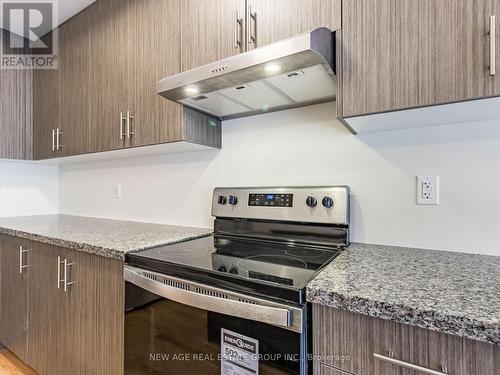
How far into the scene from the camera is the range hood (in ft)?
3.02

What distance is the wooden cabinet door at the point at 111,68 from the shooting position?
162 centimetres

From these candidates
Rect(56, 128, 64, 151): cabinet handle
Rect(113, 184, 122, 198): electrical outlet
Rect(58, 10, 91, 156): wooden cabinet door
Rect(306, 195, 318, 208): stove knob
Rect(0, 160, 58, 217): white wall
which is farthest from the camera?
Rect(0, 160, 58, 217): white wall

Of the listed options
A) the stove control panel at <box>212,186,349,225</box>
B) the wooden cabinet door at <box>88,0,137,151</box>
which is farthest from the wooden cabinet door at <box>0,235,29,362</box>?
the stove control panel at <box>212,186,349,225</box>

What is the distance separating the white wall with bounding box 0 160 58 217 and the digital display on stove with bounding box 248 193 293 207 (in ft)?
7.12

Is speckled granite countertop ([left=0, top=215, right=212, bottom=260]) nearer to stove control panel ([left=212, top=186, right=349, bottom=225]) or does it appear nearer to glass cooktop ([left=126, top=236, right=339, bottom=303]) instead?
glass cooktop ([left=126, top=236, right=339, bottom=303])

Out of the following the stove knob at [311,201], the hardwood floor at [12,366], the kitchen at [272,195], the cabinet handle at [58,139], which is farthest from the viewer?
the cabinet handle at [58,139]

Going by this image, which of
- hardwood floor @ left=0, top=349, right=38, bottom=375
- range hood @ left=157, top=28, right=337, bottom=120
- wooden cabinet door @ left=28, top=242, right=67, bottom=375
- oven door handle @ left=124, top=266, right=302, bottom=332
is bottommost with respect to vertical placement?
hardwood floor @ left=0, top=349, right=38, bottom=375

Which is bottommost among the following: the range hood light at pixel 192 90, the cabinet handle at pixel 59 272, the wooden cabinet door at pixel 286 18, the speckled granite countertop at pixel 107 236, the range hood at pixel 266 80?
the cabinet handle at pixel 59 272

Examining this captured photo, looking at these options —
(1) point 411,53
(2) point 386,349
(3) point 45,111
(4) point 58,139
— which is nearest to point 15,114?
(3) point 45,111

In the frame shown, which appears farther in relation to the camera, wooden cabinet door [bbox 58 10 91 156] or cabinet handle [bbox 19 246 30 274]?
wooden cabinet door [bbox 58 10 91 156]

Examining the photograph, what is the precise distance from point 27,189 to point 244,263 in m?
2.41

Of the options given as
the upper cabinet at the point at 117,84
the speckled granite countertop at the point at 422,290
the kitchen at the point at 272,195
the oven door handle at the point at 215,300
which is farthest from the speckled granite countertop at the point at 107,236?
the speckled granite countertop at the point at 422,290

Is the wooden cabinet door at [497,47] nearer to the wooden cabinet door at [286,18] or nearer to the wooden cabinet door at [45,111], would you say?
the wooden cabinet door at [286,18]

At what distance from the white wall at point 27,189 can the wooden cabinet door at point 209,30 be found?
6.51ft
